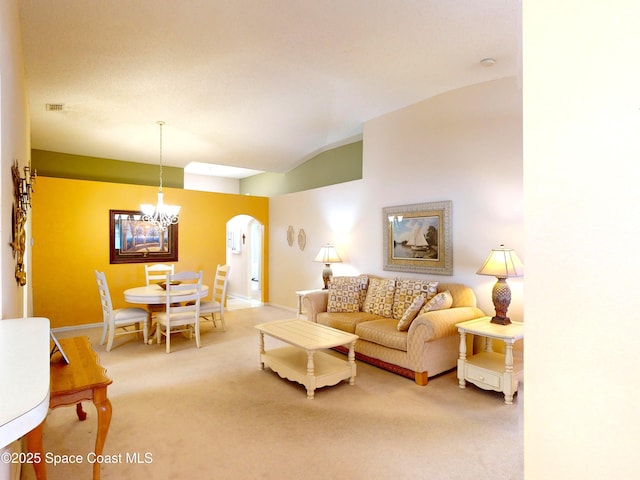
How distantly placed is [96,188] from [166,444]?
4.63 m

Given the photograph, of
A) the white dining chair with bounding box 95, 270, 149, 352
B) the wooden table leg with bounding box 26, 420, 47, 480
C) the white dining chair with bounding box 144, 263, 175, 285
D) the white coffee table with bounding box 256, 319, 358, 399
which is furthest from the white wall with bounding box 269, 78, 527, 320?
the wooden table leg with bounding box 26, 420, 47, 480

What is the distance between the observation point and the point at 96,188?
559 cm

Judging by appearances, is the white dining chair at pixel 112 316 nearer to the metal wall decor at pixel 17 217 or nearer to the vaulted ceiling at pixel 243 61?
the metal wall decor at pixel 17 217

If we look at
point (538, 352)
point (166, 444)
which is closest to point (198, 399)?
point (166, 444)

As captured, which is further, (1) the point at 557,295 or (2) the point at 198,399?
(2) the point at 198,399

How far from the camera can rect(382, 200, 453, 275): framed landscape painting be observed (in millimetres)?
4262

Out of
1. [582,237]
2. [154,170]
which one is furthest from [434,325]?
[154,170]

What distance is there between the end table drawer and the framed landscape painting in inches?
50.2

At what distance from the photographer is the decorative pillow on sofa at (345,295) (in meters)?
4.54

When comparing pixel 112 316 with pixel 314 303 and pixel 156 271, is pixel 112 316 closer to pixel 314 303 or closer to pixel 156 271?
pixel 156 271

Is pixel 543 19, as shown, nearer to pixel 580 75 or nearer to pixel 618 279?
pixel 580 75

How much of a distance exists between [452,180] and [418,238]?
0.83 m

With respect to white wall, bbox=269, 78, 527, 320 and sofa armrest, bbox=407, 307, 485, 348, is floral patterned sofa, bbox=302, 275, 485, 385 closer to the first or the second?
sofa armrest, bbox=407, 307, 485, 348

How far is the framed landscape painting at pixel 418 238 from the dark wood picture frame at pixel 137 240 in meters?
3.87
